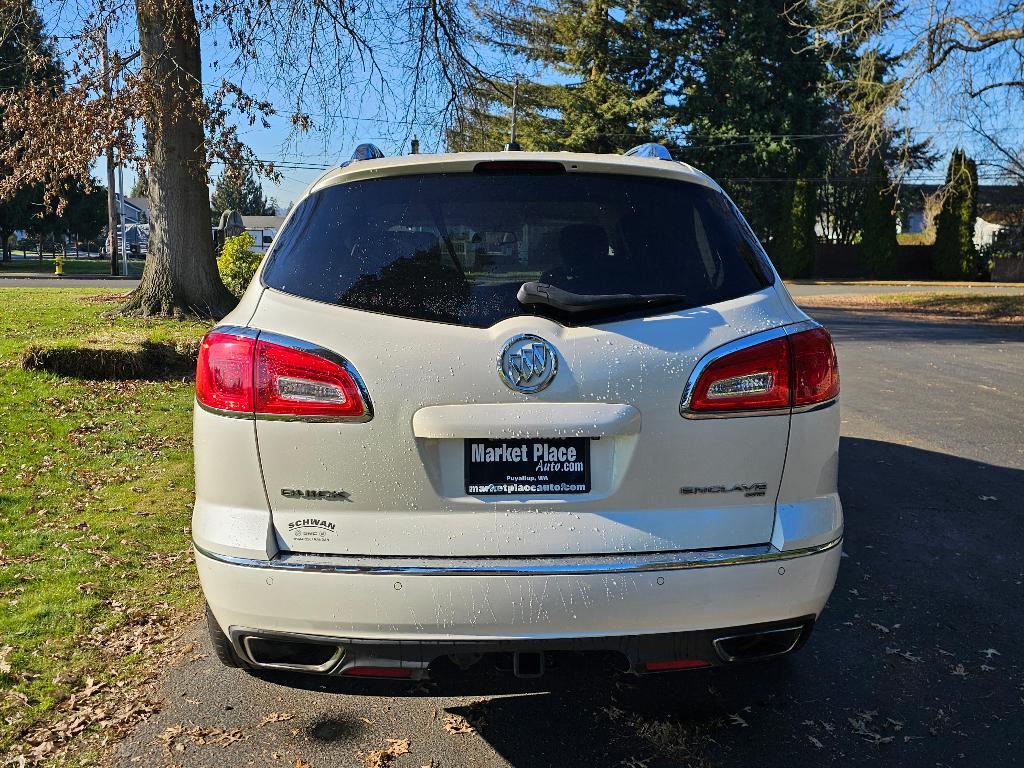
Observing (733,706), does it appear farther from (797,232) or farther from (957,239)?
(957,239)

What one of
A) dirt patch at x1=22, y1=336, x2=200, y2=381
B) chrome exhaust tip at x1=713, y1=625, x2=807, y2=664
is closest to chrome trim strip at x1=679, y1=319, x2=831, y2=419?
chrome exhaust tip at x1=713, y1=625, x2=807, y2=664

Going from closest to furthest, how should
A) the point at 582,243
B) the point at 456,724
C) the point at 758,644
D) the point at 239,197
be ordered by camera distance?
the point at 758,644, the point at 582,243, the point at 456,724, the point at 239,197

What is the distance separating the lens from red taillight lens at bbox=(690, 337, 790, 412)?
2.70 m

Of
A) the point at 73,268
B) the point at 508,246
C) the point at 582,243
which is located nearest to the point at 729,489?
the point at 582,243

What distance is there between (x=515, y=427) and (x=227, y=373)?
87 centimetres

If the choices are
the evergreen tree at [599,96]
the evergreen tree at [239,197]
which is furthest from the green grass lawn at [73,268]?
the evergreen tree at [599,96]

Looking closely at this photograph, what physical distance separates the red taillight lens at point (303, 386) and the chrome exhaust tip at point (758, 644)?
124cm

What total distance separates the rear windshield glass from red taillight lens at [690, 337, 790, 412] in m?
0.22

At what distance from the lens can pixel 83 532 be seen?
17.5 ft

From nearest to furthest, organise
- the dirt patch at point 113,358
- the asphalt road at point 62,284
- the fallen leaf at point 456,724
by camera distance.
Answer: the fallen leaf at point 456,724 < the dirt patch at point 113,358 < the asphalt road at point 62,284

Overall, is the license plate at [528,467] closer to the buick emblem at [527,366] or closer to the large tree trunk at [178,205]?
the buick emblem at [527,366]

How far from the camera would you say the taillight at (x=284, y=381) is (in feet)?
8.71

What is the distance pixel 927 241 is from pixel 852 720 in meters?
61.9

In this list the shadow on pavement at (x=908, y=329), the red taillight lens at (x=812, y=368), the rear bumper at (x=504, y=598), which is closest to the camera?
the rear bumper at (x=504, y=598)
